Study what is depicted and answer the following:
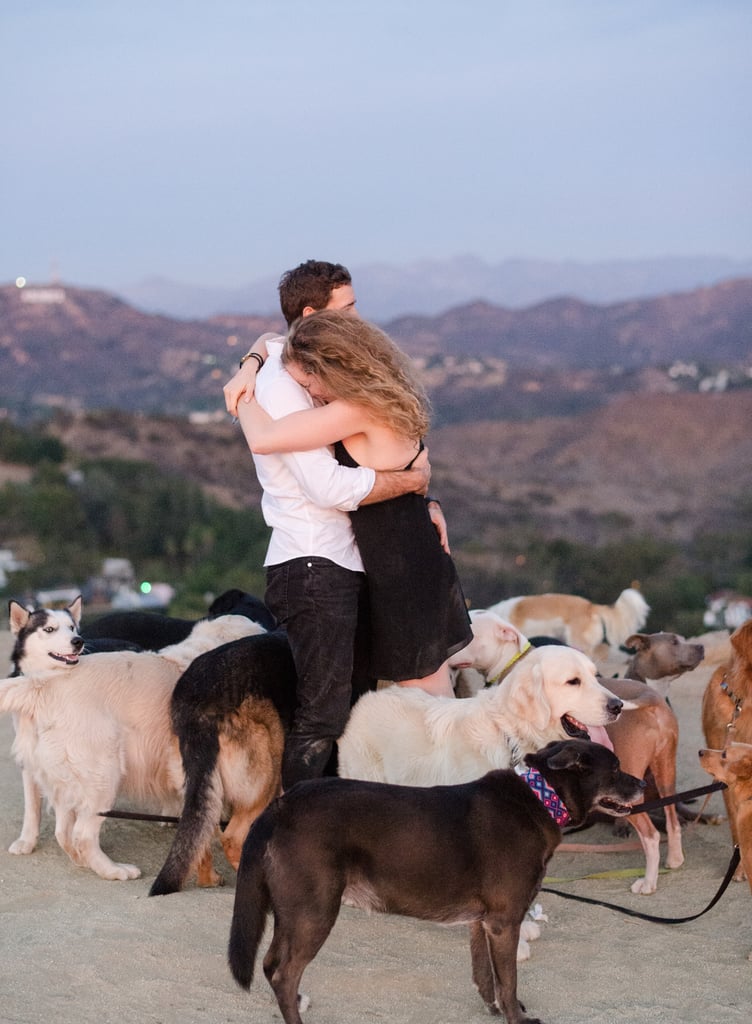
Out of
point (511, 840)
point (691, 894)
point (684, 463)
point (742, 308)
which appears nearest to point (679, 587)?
point (691, 894)

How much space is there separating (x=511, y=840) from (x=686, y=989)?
1.06 m

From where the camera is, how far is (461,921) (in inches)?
164

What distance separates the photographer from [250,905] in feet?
13.2

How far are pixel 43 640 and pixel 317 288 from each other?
2364 mm

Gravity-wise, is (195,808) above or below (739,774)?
below

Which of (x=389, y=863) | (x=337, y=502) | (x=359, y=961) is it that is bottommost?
(x=359, y=961)

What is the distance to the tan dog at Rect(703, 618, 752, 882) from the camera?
5602 millimetres

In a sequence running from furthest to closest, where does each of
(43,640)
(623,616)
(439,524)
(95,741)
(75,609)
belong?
(623,616)
(75,609)
(43,640)
(95,741)
(439,524)

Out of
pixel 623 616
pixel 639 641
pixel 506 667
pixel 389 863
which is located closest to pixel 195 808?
pixel 389 863

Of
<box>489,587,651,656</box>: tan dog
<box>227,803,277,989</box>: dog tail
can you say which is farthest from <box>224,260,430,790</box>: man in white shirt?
<box>489,587,651,656</box>: tan dog

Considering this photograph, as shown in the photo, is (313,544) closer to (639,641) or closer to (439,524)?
(439,524)

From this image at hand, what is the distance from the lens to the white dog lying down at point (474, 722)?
5.06 m

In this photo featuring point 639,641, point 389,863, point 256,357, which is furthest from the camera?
point 639,641

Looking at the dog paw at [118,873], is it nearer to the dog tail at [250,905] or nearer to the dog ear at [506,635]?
the dog tail at [250,905]
